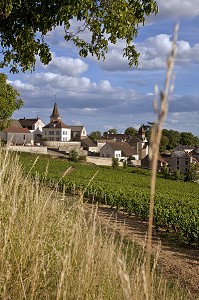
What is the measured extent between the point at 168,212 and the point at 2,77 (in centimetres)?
2533

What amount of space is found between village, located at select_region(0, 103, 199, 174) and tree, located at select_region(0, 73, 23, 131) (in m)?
26.2

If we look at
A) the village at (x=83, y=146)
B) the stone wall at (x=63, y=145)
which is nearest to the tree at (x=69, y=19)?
the village at (x=83, y=146)

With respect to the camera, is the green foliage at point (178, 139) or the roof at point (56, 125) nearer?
the roof at point (56, 125)

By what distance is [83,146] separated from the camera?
314 feet

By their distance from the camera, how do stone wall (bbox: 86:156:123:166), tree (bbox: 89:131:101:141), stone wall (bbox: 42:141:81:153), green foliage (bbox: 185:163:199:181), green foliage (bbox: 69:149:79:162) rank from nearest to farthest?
green foliage (bbox: 69:149:79:162) → stone wall (bbox: 86:156:123:166) → green foliage (bbox: 185:163:199:181) → stone wall (bbox: 42:141:81:153) → tree (bbox: 89:131:101:141)

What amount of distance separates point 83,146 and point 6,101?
57590 millimetres

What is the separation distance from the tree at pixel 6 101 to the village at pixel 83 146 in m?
26.2

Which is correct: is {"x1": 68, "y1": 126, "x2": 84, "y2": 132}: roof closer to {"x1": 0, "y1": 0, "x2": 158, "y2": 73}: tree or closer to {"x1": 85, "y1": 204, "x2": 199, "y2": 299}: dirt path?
{"x1": 85, "y1": 204, "x2": 199, "y2": 299}: dirt path

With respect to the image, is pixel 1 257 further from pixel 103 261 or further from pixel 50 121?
pixel 50 121

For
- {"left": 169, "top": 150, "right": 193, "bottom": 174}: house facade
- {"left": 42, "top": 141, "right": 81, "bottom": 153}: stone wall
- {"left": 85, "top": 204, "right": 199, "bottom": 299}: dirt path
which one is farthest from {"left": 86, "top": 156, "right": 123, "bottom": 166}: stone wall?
{"left": 85, "top": 204, "right": 199, "bottom": 299}: dirt path

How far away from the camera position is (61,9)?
7.76 m

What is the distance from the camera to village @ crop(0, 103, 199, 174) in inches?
3002

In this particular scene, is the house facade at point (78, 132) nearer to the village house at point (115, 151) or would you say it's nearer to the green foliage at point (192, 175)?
the village house at point (115, 151)

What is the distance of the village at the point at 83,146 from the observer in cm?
7626
